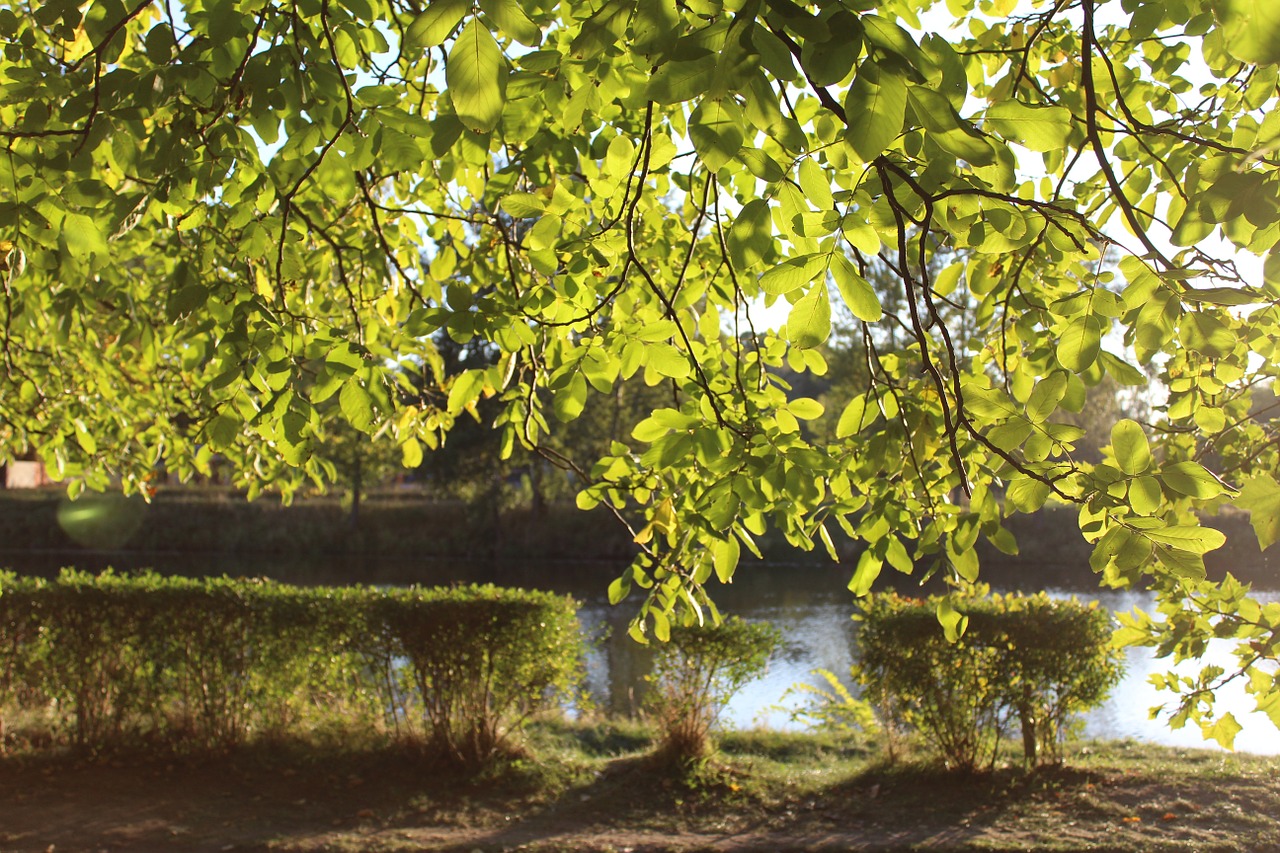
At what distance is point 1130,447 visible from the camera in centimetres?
163

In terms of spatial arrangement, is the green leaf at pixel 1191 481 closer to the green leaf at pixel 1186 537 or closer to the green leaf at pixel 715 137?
the green leaf at pixel 1186 537

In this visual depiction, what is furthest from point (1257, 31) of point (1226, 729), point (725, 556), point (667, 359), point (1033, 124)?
point (1226, 729)

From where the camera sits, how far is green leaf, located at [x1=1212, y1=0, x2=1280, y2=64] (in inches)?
44.8

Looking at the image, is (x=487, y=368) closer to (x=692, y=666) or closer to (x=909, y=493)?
(x=909, y=493)

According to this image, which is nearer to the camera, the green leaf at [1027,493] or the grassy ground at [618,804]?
the green leaf at [1027,493]

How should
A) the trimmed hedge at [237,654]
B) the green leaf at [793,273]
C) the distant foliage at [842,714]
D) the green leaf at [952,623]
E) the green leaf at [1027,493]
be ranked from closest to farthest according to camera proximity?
1. the green leaf at [793,273]
2. the green leaf at [1027,493]
3. the green leaf at [952,623]
4. the trimmed hedge at [237,654]
5. the distant foliage at [842,714]

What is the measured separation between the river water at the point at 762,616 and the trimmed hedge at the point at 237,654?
39.7 inches

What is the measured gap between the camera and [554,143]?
10.1 ft

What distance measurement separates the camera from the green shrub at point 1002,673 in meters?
6.81

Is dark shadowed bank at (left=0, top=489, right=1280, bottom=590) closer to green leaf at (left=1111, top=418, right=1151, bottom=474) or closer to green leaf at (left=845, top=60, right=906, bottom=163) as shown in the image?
green leaf at (left=1111, top=418, right=1151, bottom=474)

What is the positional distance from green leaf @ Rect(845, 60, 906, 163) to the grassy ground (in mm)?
5255

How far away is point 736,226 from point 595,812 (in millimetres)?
5551

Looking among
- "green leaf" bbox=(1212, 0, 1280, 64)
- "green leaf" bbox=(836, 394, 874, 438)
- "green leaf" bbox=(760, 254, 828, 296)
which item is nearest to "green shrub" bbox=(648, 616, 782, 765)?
"green leaf" bbox=(836, 394, 874, 438)

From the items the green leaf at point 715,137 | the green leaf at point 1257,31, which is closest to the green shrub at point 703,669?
the green leaf at point 715,137
